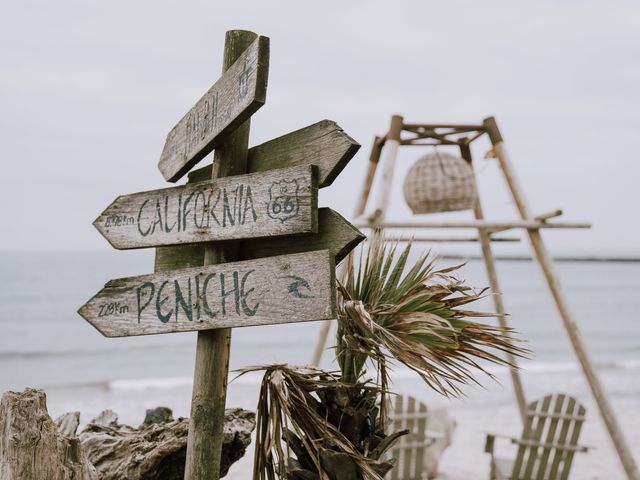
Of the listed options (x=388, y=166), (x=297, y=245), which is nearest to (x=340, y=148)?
(x=297, y=245)

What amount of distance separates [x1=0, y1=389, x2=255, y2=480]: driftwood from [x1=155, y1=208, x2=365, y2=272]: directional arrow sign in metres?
0.74

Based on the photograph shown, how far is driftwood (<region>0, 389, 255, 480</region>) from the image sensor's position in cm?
245

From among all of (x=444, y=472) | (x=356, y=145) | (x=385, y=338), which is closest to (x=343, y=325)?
(x=385, y=338)

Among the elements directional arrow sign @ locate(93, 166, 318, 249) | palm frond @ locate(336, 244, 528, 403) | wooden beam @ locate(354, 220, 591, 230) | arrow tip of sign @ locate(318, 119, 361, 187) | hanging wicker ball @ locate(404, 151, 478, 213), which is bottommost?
palm frond @ locate(336, 244, 528, 403)

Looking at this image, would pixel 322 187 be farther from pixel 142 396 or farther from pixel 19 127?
pixel 19 127

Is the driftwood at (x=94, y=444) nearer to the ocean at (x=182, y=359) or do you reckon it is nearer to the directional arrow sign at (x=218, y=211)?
the directional arrow sign at (x=218, y=211)

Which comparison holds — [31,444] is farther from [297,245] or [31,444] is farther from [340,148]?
[340,148]

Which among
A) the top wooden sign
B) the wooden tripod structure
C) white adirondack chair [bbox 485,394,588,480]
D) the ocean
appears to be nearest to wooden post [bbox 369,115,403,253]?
the wooden tripod structure

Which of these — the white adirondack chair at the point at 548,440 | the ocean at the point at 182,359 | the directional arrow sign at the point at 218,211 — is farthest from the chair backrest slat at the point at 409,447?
the directional arrow sign at the point at 218,211

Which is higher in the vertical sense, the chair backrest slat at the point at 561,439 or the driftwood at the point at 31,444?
the driftwood at the point at 31,444

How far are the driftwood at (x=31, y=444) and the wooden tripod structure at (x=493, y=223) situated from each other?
9.11 feet

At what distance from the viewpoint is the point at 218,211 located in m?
2.32

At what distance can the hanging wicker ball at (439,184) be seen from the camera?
600cm

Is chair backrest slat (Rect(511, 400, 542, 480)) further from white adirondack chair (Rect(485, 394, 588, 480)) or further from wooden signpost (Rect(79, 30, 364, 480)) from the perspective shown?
wooden signpost (Rect(79, 30, 364, 480))
